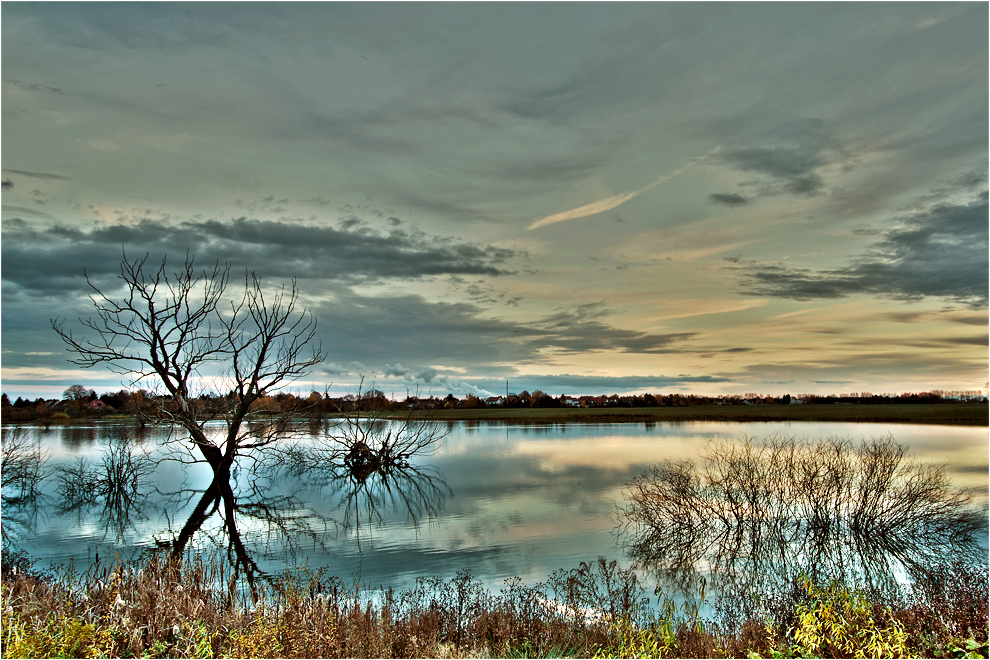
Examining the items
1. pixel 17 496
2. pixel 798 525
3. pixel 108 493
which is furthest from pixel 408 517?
pixel 17 496

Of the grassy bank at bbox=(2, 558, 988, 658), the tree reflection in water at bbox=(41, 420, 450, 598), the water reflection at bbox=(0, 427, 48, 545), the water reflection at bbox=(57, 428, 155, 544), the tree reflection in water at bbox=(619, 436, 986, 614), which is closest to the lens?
the grassy bank at bbox=(2, 558, 988, 658)

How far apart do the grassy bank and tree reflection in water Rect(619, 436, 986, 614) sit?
4.04 metres

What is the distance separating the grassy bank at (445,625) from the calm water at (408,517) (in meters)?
3.53

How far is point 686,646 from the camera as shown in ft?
33.1

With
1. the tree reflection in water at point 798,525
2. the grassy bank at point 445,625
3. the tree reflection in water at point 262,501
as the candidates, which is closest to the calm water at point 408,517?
the tree reflection in water at point 262,501

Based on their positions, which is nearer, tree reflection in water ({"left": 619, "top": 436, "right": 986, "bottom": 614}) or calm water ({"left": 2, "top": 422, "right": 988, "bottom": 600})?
tree reflection in water ({"left": 619, "top": 436, "right": 986, "bottom": 614})

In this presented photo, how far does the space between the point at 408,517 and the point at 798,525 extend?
1420 centimetres

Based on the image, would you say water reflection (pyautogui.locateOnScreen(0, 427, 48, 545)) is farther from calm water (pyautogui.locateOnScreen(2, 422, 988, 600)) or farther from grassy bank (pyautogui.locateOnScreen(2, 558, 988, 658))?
grassy bank (pyautogui.locateOnScreen(2, 558, 988, 658))

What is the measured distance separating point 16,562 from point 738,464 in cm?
2415

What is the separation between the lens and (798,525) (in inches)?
849

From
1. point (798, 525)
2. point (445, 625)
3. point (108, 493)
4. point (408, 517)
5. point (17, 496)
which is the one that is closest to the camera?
point (445, 625)

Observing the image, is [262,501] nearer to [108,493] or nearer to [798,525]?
[108,493]

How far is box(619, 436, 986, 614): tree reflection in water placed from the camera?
17.2 metres

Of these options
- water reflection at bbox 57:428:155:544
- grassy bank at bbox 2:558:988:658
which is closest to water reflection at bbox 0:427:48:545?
water reflection at bbox 57:428:155:544
